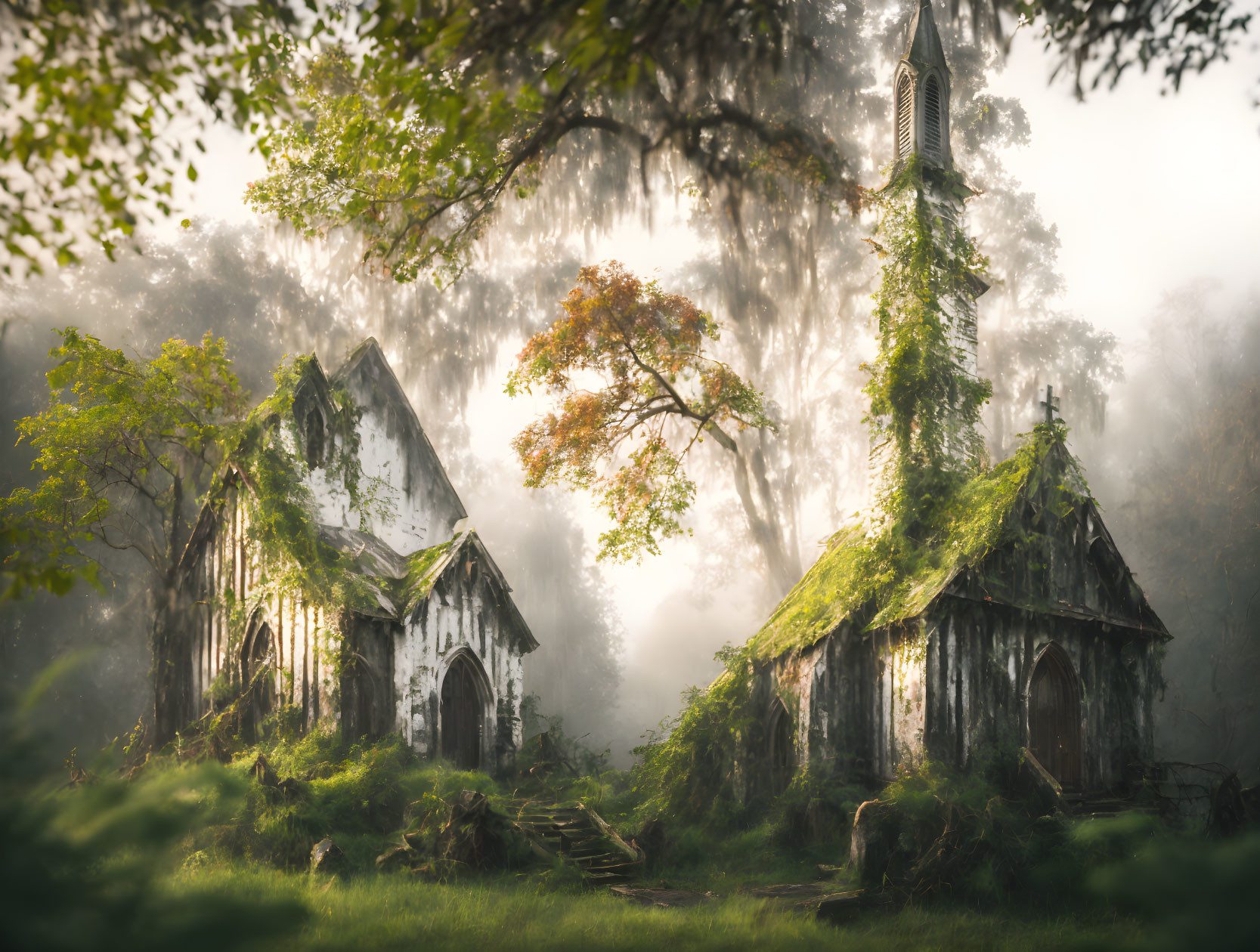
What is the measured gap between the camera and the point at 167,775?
4762mm

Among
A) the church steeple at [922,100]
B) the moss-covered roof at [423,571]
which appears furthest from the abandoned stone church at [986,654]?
the church steeple at [922,100]

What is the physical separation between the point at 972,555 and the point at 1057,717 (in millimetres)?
3791

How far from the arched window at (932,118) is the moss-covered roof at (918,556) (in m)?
6.64

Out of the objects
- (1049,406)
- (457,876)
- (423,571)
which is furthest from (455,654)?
(1049,406)

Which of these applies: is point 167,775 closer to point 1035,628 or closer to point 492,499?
point 1035,628

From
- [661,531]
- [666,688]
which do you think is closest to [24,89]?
→ [661,531]

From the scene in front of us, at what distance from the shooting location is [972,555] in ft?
45.8

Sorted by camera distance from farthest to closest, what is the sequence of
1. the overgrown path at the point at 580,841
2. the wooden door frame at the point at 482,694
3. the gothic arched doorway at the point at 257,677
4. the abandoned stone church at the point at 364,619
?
the wooden door frame at the point at 482,694 → the gothic arched doorway at the point at 257,677 → the abandoned stone church at the point at 364,619 → the overgrown path at the point at 580,841

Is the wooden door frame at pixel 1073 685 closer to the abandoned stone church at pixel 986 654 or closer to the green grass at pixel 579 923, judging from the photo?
the abandoned stone church at pixel 986 654

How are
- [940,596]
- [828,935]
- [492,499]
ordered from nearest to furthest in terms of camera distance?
1. [828,935]
2. [940,596]
3. [492,499]

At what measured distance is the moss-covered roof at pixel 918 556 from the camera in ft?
46.4

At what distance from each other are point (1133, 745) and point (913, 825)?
22.7ft

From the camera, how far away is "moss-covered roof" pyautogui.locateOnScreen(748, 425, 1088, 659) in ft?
46.4

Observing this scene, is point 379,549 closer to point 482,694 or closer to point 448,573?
point 448,573
